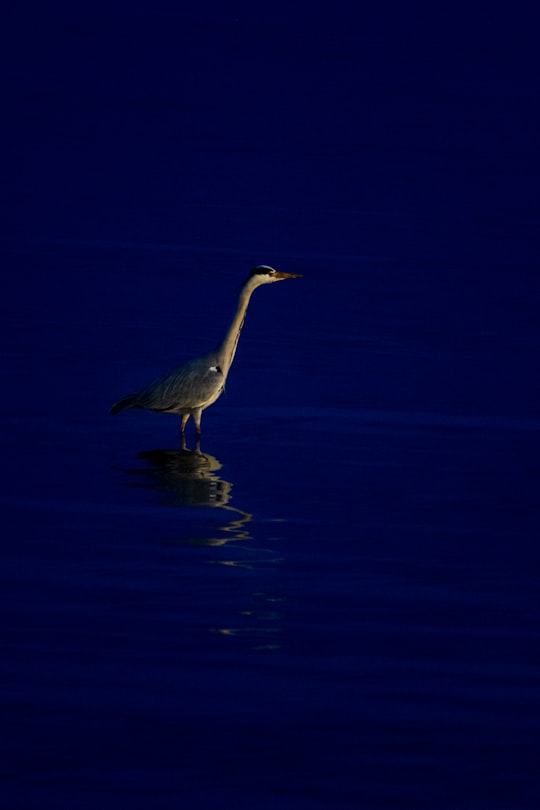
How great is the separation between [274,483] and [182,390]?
1687mm

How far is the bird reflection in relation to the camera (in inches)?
473

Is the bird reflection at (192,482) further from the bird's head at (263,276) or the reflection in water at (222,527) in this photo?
the bird's head at (263,276)

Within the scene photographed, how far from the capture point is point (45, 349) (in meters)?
18.2

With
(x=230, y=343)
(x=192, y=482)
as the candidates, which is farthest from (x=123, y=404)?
(x=192, y=482)

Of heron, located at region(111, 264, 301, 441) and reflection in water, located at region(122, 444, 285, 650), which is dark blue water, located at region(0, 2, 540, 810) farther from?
heron, located at region(111, 264, 301, 441)

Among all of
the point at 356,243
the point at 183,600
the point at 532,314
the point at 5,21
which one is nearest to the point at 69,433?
the point at 183,600

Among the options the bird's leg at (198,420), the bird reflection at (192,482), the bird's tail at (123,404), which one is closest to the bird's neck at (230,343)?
the bird's leg at (198,420)

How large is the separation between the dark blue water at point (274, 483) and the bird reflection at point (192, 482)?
3cm

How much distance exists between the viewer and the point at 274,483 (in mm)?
13305

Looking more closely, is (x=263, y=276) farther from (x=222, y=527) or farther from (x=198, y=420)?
(x=222, y=527)

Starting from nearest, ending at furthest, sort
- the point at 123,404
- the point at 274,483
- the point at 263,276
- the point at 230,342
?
the point at 274,483
the point at 123,404
the point at 230,342
the point at 263,276

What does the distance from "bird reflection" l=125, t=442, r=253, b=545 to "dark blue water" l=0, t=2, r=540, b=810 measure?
3 cm

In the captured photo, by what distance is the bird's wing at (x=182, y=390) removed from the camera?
48.1ft

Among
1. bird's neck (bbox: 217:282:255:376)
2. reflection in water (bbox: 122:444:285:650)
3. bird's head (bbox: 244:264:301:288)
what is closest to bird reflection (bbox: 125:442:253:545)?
reflection in water (bbox: 122:444:285:650)
